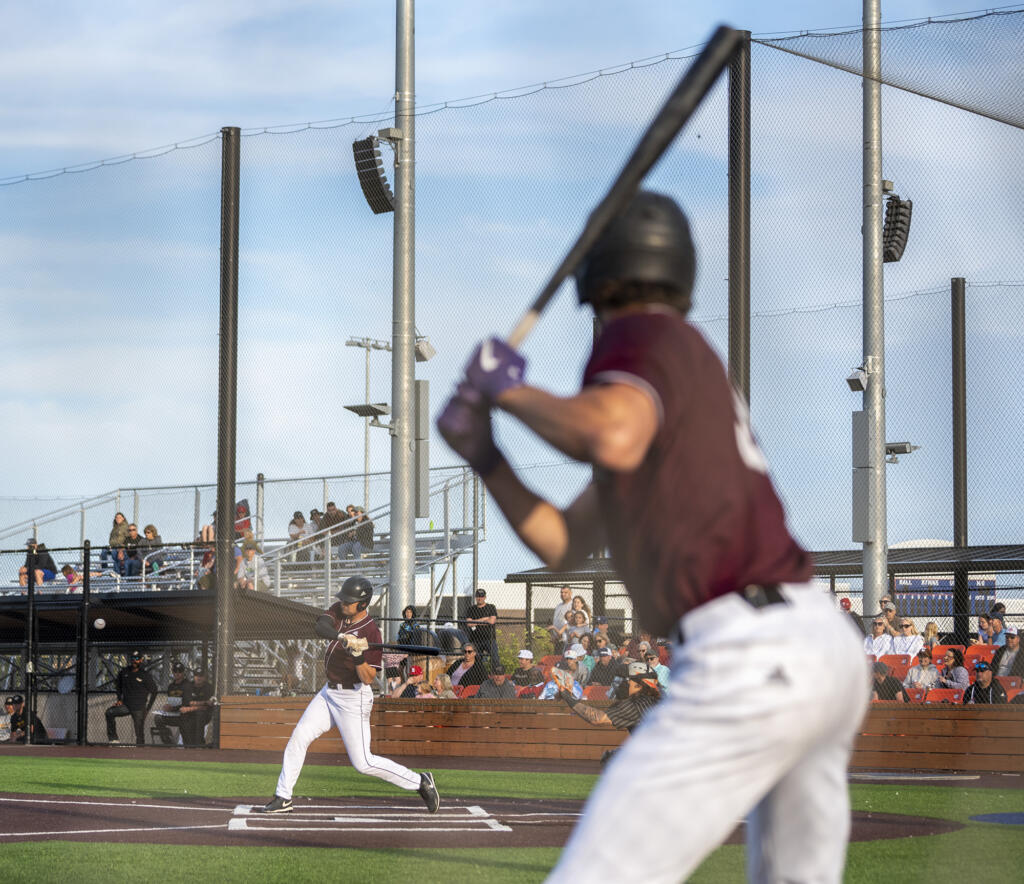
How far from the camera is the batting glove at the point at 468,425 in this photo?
302 centimetres

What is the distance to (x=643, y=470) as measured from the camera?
111 inches

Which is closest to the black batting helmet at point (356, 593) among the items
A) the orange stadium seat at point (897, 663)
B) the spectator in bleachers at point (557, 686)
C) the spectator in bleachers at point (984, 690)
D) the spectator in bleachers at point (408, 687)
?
the spectator in bleachers at point (557, 686)

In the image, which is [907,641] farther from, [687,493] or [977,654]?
[687,493]

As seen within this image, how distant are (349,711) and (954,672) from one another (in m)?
8.10

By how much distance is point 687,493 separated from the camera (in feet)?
9.12

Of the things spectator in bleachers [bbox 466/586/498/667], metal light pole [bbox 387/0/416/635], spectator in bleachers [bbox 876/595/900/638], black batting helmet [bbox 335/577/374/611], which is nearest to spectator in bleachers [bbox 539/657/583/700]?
spectator in bleachers [bbox 466/586/498/667]

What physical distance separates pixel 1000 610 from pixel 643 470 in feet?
51.6

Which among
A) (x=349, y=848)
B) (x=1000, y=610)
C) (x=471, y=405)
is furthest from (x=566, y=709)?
(x=471, y=405)

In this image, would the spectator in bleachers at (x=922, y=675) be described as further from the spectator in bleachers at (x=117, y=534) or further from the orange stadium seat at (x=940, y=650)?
the spectator in bleachers at (x=117, y=534)

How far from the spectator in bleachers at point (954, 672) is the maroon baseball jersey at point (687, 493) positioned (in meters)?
14.0

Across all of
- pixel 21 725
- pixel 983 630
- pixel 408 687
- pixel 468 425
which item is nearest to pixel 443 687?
pixel 408 687

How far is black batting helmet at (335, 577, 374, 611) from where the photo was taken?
11.3 metres

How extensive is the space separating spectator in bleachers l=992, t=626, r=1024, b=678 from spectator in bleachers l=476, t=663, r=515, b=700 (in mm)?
5768

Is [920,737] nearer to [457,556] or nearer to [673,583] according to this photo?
[457,556]
